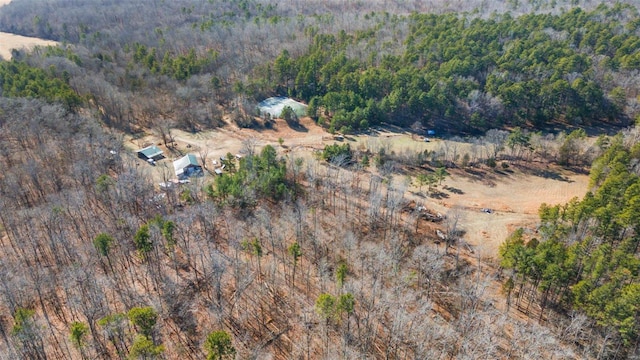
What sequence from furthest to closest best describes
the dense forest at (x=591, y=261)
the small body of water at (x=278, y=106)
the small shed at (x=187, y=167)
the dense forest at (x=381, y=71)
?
the small body of water at (x=278, y=106), the dense forest at (x=381, y=71), the small shed at (x=187, y=167), the dense forest at (x=591, y=261)

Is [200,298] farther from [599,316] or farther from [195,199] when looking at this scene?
[599,316]

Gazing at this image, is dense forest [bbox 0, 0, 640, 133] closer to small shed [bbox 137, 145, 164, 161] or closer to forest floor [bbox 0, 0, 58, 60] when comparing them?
small shed [bbox 137, 145, 164, 161]

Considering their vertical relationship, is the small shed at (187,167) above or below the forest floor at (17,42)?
below

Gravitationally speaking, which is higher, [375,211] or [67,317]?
[375,211]

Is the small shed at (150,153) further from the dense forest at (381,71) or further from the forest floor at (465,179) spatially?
the dense forest at (381,71)

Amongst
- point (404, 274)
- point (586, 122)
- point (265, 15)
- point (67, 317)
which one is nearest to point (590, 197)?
point (404, 274)

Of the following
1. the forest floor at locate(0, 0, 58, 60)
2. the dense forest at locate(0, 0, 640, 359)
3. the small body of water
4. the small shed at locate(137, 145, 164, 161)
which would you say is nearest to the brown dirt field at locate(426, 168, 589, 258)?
the dense forest at locate(0, 0, 640, 359)

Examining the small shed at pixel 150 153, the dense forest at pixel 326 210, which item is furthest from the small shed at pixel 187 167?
the small shed at pixel 150 153
